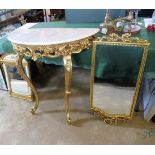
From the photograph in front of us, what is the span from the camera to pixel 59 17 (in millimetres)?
3143

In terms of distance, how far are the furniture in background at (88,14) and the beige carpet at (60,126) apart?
72cm

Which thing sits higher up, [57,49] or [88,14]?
[88,14]

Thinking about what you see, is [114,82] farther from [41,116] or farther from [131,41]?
[41,116]

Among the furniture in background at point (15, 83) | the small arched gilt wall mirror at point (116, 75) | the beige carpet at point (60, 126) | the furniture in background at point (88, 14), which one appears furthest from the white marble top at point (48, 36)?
the beige carpet at point (60, 126)

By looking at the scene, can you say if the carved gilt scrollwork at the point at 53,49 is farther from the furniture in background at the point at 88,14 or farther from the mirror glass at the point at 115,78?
the furniture in background at the point at 88,14

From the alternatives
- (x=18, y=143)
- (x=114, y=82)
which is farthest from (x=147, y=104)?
(x=18, y=143)

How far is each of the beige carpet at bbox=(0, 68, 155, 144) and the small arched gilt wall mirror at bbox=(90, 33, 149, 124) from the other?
0.36 feet

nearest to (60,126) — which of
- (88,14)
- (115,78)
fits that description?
(115,78)

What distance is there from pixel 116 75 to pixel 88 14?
65 cm

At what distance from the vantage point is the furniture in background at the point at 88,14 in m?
1.73

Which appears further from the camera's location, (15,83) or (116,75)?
(15,83)

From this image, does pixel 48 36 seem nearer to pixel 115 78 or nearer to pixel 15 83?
pixel 115 78

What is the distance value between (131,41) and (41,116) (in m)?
1.00

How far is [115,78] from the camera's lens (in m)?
1.53
